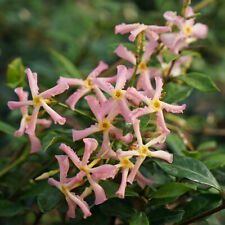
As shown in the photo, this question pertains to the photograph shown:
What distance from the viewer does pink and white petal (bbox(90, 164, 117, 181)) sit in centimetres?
84

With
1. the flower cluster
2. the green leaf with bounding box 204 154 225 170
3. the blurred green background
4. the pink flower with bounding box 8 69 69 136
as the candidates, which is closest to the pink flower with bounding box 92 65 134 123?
the flower cluster

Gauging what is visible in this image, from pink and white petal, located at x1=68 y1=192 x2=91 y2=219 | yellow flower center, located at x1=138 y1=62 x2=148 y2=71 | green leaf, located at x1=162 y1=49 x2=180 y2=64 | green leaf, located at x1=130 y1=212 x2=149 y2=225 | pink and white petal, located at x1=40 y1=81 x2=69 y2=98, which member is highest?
green leaf, located at x1=162 y1=49 x2=180 y2=64

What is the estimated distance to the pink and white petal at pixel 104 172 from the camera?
845 mm

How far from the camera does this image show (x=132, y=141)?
95 centimetres

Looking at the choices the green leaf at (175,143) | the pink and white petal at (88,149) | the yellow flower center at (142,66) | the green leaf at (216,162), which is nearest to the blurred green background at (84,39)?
the green leaf at (175,143)

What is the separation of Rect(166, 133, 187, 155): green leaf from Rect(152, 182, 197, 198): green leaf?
240 mm

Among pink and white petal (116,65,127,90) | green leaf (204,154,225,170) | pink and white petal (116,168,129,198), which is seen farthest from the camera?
green leaf (204,154,225,170)

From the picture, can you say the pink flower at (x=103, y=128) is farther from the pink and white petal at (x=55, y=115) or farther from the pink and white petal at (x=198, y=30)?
the pink and white petal at (x=198, y=30)

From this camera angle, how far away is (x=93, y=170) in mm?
863

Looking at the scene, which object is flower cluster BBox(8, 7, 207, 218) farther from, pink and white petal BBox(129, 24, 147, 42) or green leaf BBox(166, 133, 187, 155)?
green leaf BBox(166, 133, 187, 155)

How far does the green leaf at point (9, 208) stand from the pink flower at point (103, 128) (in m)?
0.40

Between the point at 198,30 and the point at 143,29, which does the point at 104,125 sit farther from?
the point at 198,30

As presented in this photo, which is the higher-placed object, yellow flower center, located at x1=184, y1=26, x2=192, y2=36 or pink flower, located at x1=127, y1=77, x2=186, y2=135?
yellow flower center, located at x1=184, y1=26, x2=192, y2=36

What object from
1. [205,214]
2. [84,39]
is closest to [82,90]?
[205,214]
